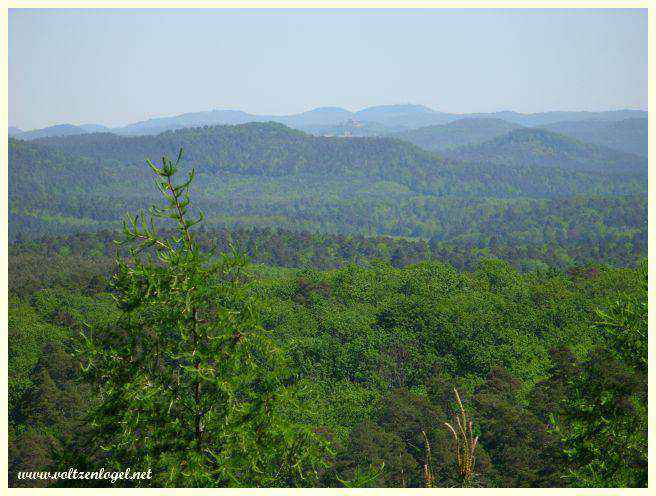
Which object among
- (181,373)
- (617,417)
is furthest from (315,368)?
(181,373)

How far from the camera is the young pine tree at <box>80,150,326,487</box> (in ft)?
30.0

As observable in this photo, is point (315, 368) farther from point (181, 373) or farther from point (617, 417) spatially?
point (181, 373)

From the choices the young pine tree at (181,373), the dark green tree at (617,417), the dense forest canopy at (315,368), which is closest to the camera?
the young pine tree at (181,373)

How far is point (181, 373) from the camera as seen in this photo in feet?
31.7

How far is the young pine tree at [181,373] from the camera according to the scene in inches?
360

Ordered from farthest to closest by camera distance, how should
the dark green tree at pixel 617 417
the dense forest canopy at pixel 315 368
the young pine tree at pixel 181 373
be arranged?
the dark green tree at pixel 617 417 → the dense forest canopy at pixel 315 368 → the young pine tree at pixel 181 373

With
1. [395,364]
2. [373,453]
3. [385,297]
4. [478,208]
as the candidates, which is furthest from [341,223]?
[373,453]

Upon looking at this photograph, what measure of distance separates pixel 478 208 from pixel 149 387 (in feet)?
621

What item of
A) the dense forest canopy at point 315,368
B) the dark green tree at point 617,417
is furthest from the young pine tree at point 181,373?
the dark green tree at point 617,417

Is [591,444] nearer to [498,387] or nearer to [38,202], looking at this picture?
[498,387]

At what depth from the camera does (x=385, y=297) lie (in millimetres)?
53219

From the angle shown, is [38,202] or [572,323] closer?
[572,323]

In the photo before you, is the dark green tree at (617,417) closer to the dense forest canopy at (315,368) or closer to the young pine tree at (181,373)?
the dense forest canopy at (315,368)
